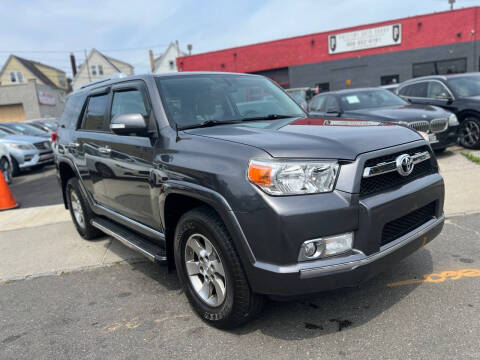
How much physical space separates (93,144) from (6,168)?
8.55m

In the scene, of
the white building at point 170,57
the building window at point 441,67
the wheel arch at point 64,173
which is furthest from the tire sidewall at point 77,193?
the white building at point 170,57

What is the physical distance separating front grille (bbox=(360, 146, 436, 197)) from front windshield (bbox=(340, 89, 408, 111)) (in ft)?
19.0

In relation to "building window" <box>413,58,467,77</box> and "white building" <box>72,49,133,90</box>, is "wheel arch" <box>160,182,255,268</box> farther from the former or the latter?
"white building" <box>72,49,133,90</box>

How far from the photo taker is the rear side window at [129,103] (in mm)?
3591

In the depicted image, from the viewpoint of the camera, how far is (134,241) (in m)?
3.71

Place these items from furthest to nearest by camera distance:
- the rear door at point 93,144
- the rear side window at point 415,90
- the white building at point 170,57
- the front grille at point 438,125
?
the white building at point 170,57 → the rear side window at point 415,90 → the front grille at point 438,125 → the rear door at point 93,144

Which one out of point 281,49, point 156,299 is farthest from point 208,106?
point 281,49

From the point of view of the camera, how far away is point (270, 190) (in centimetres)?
236

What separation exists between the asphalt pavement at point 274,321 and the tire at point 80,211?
122 cm

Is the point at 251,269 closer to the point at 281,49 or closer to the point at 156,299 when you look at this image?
the point at 156,299

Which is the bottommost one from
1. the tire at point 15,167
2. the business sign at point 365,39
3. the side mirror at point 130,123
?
the tire at point 15,167

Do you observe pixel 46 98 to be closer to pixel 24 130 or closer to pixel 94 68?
pixel 94 68

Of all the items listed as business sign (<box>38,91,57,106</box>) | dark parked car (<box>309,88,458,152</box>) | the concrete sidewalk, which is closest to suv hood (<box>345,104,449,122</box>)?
dark parked car (<box>309,88,458,152</box>)

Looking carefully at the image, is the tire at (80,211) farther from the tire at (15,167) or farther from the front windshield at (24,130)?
the front windshield at (24,130)
